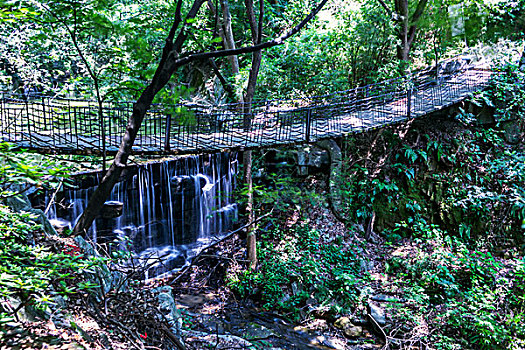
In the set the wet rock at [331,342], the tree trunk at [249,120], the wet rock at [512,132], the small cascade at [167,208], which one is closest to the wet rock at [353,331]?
the wet rock at [331,342]

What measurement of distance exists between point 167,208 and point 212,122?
211 centimetres

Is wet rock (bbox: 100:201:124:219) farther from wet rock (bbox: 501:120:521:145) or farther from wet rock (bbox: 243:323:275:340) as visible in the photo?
wet rock (bbox: 501:120:521:145)

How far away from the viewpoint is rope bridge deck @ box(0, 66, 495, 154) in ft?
13.8

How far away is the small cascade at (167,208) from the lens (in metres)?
6.69

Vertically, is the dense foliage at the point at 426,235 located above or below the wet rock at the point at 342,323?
above

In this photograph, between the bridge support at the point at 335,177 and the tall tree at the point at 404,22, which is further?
the tall tree at the point at 404,22

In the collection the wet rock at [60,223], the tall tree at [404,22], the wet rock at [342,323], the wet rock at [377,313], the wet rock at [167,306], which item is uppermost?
the tall tree at [404,22]

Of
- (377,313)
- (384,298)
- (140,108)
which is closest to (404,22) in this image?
(384,298)

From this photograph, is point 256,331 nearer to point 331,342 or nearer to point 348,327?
point 331,342

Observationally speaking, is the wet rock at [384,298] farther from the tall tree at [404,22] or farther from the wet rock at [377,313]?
the tall tree at [404,22]

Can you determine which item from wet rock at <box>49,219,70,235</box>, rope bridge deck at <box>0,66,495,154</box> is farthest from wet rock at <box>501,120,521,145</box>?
wet rock at <box>49,219,70,235</box>

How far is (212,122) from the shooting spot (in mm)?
6590

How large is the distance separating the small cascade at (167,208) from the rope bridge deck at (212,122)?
3.04 ft

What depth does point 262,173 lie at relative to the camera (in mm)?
Result: 8367
